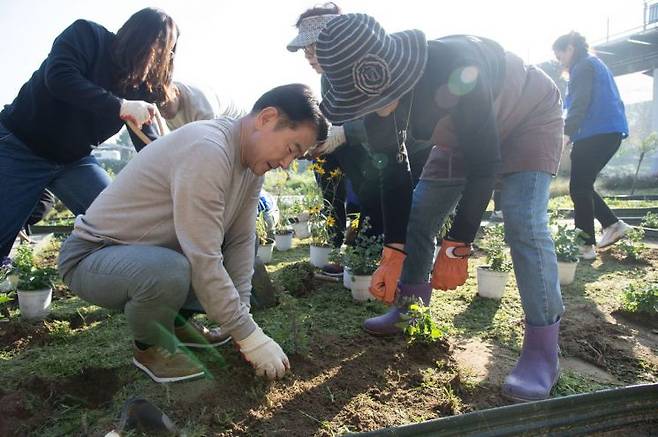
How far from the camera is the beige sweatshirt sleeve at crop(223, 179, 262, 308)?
2.15 m

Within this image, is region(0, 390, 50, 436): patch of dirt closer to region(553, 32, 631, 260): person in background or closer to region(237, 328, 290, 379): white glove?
region(237, 328, 290, 379): white glove

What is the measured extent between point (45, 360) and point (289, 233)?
114 inches

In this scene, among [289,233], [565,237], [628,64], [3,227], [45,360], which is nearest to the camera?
[45,360]

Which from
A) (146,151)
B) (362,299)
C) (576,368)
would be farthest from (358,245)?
(146,151)

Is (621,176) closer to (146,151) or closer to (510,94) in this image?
(510,94)

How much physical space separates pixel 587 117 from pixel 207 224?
3.73m

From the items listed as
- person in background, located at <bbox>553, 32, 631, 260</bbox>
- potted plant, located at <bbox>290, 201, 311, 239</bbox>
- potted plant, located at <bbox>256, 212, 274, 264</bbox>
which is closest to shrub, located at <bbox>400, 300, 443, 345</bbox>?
potted plant, located at <bbox>256, 212, 274, 264</bbox>

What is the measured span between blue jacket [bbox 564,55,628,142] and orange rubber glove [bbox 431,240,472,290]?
8.92ft

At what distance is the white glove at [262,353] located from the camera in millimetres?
1729

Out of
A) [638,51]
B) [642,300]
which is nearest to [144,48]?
[642,300]

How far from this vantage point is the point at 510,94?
1.99m

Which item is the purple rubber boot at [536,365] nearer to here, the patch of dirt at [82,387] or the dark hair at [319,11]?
the patch of dirt at [82,387]

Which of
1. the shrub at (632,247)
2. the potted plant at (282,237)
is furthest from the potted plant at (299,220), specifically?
the shrub at (632,247)

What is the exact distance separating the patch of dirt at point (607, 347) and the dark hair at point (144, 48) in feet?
8.27
